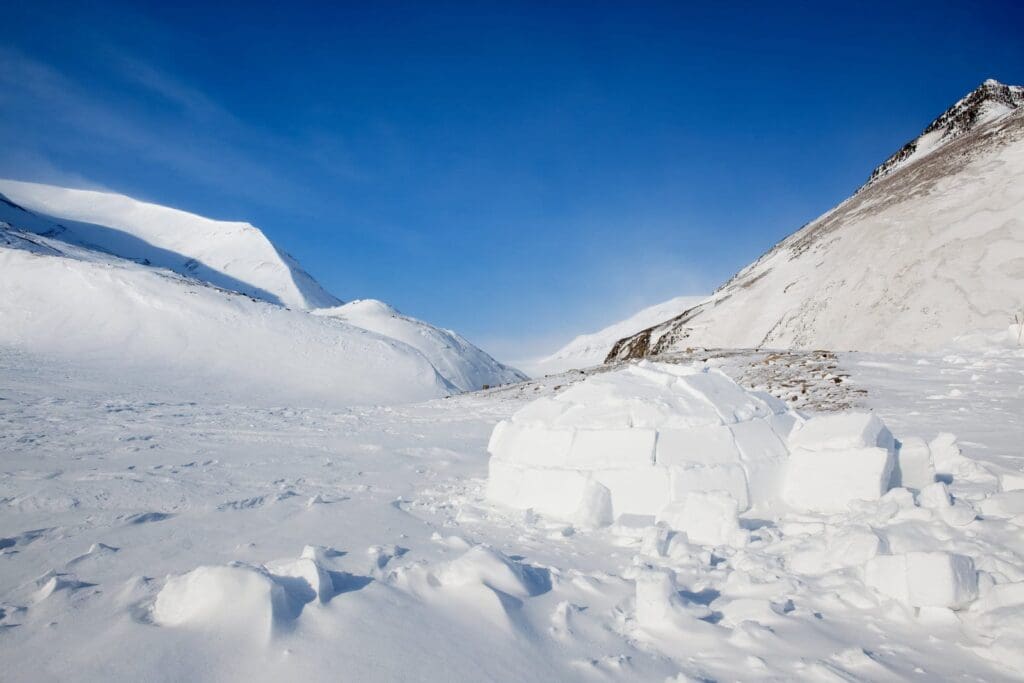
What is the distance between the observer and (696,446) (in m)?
5.03

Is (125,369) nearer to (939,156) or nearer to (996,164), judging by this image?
(996,164)

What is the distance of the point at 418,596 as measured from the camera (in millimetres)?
3180

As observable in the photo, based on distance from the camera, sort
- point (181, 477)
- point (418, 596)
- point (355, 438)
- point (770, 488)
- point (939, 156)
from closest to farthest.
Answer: point (418, 596), point (770, 488), point (181, 477), point (355, 438), point (939, 156)

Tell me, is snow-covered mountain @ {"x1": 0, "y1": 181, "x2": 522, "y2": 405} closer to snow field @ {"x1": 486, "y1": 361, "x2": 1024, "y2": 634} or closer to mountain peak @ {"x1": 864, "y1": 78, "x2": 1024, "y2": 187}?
snow field @ {"x1": 486, "y1": 361, "x2": 1024, "y2": 634}

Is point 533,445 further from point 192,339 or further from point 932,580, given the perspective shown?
point 192,339

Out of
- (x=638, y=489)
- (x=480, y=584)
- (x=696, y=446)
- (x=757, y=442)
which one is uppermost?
(x=757, y=442)

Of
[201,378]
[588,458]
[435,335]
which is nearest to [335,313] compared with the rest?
[435,335]

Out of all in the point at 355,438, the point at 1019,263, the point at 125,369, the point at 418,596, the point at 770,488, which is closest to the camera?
the point at 418,596

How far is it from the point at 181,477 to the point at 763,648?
7174 millimetres

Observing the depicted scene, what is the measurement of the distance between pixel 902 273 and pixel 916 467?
16.7 m

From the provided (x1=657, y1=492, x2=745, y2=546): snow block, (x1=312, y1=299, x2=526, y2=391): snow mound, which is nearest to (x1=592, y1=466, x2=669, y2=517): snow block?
(x1=657, y1=492, x2=745, y2=546): snow block

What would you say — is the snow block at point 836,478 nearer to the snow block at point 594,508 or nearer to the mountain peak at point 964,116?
the snow block at point 594,508

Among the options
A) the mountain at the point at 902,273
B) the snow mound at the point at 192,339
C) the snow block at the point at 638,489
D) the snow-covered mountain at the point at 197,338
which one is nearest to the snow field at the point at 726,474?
the snow block at the point at 638,489

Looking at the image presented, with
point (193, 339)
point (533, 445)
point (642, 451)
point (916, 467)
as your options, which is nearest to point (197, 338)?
point (193, 339)
